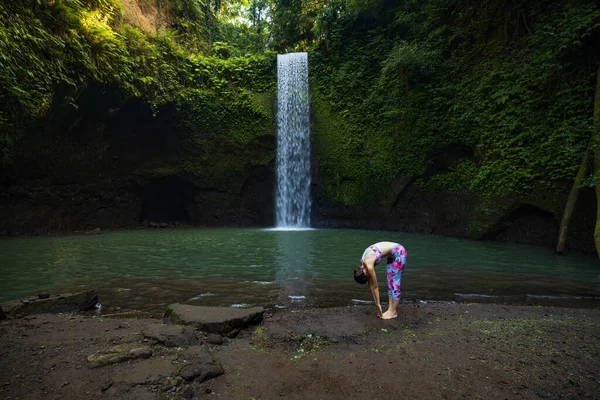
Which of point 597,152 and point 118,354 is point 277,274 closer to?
point 118,354

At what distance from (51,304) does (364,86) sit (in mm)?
14820

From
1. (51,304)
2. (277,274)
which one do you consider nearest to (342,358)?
(277,274)

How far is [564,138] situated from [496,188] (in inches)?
88.1

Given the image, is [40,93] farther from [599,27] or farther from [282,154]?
[599,27]

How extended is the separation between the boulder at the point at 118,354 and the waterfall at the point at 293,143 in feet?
46.4

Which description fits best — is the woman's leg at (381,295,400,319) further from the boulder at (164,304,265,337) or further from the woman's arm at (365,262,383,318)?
the boulder at (164,304,265,337)

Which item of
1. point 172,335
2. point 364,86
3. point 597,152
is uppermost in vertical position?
point 364,86

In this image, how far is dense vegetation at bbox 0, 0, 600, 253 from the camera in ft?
31.1

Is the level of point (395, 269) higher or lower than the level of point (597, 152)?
lower

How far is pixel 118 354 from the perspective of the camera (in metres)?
2.62

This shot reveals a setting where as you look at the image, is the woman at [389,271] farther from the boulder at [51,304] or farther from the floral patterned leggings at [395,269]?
the boulder at [51,304]

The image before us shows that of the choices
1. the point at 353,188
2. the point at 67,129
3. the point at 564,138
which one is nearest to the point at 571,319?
the point at 564,138

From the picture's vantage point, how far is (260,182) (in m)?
18.3

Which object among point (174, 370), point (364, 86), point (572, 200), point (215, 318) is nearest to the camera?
point (174, 370)
